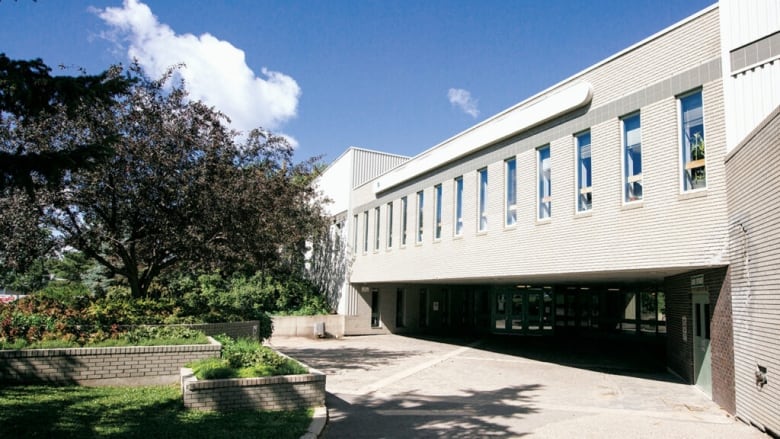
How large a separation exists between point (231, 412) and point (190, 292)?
22904 mm

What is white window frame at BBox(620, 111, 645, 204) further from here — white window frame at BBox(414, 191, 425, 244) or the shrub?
white window frame at BBox(414, 191, 425, 244)

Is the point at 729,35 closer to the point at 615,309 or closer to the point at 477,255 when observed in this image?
the point at 477,255

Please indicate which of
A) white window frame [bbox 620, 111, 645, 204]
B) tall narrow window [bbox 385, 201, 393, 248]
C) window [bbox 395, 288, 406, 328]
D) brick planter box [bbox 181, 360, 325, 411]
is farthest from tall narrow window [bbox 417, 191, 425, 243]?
brick planter box [bbox 181, 360, 325, 411]

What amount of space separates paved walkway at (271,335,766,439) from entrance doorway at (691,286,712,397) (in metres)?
0.33

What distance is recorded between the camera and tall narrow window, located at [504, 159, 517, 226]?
1592cm

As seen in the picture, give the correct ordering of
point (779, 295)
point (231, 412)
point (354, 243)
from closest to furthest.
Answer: point (779, 295), point (231, 412), point (354, 243)

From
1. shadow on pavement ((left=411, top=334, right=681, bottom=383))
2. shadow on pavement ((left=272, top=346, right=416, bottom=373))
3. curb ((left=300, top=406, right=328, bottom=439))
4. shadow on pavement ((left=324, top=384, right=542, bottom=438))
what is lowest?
shadow on pavement ((left=272, top=346, right=416, bottom=373))

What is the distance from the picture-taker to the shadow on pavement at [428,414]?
838 centimetres

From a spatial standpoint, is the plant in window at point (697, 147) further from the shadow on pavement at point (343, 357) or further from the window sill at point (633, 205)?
the shadow on pavement at point (343, 357)

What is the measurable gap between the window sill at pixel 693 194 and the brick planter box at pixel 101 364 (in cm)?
973

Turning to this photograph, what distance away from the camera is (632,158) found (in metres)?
12.4

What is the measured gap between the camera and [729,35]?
1036 cm

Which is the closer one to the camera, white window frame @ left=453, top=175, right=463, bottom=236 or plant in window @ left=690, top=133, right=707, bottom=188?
plant in window @ left=690, top=133, right=707, bottom=188

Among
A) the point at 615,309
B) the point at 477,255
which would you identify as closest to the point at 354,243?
the point at 477,255
